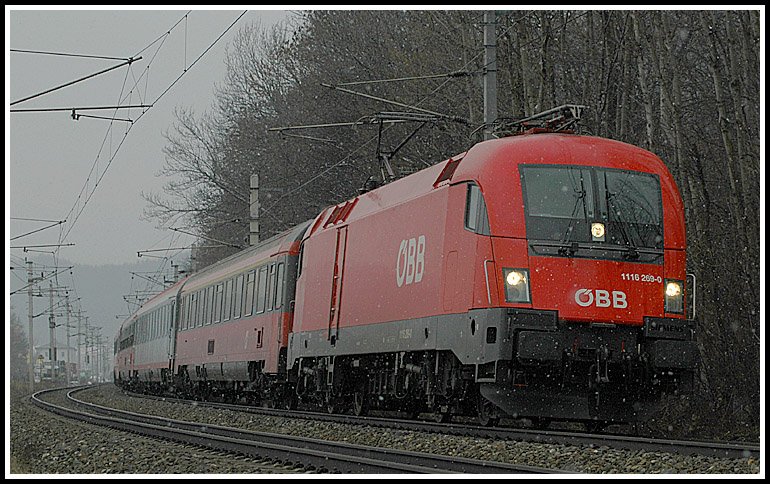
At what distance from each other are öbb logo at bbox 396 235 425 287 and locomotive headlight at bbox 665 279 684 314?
2956 mm

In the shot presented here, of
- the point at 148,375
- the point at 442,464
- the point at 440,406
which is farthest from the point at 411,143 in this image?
the point at 442,464

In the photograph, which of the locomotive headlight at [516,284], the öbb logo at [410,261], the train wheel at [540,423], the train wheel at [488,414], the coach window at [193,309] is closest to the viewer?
the locomotive headlight at [516,284]

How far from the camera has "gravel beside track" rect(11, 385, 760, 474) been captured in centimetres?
985

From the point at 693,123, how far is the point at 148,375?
21.9 metres

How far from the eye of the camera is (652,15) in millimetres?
17219

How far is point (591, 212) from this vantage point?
12.4 metres

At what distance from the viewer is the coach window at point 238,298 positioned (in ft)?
83.7

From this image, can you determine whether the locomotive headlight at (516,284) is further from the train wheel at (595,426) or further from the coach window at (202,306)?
the coach window at (202,306)

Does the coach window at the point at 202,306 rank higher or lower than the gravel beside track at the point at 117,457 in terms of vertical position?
higher

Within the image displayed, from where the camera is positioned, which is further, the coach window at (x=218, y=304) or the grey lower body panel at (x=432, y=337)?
the coach window at (x=218, y=304)

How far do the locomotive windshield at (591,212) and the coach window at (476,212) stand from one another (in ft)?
1.48

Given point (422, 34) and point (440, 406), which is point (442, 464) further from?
point (422, 34)

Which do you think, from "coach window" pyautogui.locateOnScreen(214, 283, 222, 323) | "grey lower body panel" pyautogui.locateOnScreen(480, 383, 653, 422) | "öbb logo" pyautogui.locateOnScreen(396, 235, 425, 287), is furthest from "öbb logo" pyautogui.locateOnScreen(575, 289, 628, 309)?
"coach window" pyautogui.locateOnScreen(214, 283, 222, 323)

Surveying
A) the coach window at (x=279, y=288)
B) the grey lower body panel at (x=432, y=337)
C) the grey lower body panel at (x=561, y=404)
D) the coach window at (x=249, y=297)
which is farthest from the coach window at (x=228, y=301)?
the grey lower body panel at (x=561, y=404)
